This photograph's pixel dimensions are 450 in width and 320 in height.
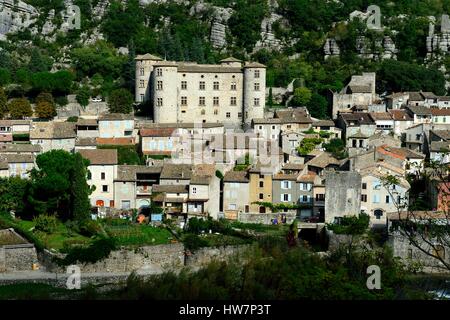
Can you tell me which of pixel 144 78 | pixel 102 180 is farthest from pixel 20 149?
pixel 144 78

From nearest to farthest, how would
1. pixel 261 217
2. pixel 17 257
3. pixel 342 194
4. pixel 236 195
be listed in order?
pixel 17 257, pixel 342 194, pixel 261 217, pixel 236 195

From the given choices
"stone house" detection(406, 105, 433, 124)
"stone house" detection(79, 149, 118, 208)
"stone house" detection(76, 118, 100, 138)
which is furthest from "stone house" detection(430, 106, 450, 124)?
"stone house" detection(79, 149, 118, 208)

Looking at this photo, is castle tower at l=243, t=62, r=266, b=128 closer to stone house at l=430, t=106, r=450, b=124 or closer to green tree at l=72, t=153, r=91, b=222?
stone house at l=430, t=106, r=450, b=124

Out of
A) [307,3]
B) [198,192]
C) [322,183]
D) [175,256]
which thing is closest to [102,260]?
[175,256]

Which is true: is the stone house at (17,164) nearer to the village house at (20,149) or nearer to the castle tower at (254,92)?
the village house at (20,149)

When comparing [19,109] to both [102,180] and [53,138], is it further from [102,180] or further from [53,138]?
[102,180]

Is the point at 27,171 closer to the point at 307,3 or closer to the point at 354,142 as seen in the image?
the point at 354,142

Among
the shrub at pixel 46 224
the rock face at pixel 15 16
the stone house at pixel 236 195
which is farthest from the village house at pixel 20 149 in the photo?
the rock face at pixel 15 16
